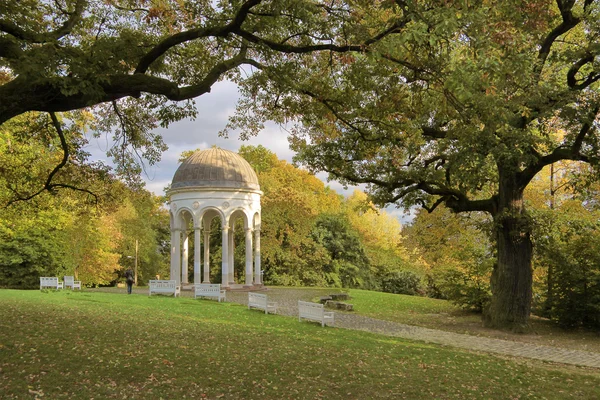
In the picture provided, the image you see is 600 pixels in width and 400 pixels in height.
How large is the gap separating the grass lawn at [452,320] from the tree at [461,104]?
0.91m

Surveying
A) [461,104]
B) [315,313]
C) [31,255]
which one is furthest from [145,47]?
[31,255]

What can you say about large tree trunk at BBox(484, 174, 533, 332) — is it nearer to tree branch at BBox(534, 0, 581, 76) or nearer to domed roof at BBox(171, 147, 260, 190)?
tree branch at BBox(534, 0, 581, 76)

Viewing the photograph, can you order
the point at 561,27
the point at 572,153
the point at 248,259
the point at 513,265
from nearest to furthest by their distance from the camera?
the point at 572,153 < the point at 561,27 < the point at 513,265 < the point at 248,259

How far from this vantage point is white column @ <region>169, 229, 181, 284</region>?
29062mm

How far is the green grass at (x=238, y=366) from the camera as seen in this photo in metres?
7.20

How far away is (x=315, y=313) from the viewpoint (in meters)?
15.6

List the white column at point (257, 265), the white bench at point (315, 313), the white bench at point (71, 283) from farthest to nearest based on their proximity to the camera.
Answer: the white column at point (257, 265) → the white bench at point (71, 283) → the white bench at point (315, 313)

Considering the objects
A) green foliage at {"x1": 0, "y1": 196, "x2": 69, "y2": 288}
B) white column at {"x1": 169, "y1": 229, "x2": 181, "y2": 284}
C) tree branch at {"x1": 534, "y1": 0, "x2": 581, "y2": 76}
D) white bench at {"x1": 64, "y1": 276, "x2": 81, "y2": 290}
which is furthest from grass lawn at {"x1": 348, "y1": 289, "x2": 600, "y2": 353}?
green foliage at {"x1": 0, "y1": 196, "x2": 69, "y2": 288}

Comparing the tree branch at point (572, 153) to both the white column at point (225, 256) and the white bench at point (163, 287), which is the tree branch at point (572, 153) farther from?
the white column at point (225, 256)

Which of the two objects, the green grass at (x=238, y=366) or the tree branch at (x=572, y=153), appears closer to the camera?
the green grass at (x=238, y=366)

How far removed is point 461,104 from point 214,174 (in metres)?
22.7

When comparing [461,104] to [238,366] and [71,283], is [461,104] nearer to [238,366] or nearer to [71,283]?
[238,366]

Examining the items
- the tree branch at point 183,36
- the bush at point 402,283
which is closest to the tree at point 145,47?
the tree branch at point 183,36

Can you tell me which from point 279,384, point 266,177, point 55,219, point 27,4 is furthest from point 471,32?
point 266,177
